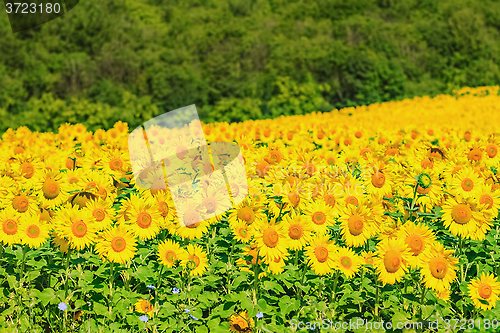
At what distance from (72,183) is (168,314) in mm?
1451

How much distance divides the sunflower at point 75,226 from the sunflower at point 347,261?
72.0 inches

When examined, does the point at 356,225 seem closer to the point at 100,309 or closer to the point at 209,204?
the point at 209,204

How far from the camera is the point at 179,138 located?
17.1ft

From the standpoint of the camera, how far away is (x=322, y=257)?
11.5 feet

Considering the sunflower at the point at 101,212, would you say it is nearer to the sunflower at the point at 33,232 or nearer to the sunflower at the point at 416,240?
the sunflower at the point at 33,232

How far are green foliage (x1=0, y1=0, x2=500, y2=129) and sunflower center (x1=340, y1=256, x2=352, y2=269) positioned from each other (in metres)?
12.6

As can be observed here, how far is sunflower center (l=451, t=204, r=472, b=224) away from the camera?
12.1ft

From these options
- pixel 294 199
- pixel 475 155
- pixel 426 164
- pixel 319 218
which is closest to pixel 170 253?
pixel 294 199

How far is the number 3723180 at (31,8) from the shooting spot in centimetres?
2600

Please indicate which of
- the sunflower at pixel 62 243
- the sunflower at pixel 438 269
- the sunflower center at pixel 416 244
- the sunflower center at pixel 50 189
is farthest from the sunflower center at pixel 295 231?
the sunflower center at pixel 50 189

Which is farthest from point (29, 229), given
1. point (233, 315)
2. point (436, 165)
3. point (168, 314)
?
point (436, 165)

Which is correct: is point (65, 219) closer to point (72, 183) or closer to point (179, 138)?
point (72, 183)

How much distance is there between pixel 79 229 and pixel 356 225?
6.78 ft

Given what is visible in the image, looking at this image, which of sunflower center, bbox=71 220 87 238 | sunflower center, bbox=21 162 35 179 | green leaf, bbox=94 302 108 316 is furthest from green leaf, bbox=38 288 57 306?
sunflower center, bbox=21 162 35 179
